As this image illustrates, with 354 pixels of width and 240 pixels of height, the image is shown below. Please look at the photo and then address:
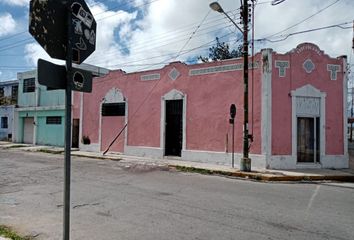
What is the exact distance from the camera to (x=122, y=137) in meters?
22.2

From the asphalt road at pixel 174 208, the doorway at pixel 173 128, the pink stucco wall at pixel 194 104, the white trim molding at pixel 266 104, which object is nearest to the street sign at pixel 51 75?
the asphalt road at pixel 174 208

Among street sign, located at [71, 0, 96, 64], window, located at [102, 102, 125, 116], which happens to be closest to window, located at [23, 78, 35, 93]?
window, located at [102, 102, 125, 116]

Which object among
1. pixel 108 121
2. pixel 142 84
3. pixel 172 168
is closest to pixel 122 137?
pixel 108 121

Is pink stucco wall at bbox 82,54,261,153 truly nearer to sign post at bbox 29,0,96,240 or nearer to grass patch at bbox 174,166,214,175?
grass patch at bbox 174,166,214,175

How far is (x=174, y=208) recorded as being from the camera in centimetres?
768

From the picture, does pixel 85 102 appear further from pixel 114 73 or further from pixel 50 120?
pixel 50 120

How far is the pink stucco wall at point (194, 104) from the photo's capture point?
Answer: 17.1 meters


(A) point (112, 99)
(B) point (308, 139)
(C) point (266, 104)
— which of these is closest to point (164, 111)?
(A) point (112, 99)

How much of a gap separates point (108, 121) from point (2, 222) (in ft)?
55.8

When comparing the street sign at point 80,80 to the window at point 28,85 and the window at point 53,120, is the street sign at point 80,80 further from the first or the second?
the window at point 28,85

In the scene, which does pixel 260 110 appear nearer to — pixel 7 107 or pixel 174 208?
pixel 174 208

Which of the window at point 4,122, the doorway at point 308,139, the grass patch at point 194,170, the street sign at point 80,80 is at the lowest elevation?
→ the grass patch at point 194,170

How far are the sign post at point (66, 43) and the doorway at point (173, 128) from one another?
15.4m

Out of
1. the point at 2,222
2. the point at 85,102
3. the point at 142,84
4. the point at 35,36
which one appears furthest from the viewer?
the point at 85,102
